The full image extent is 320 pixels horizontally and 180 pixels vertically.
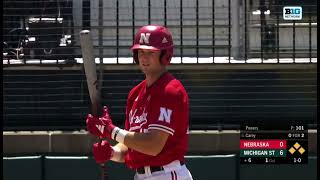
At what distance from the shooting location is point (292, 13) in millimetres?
6703

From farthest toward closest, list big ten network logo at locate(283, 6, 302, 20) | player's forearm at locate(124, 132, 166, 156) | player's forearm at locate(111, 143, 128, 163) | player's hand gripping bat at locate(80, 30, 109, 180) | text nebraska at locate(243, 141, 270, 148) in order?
big ten network logo at locate(283, 6, 302, 20)
text nebraska at locate(243, 141, 270, 148)
player's forearm at locate(111, 143, 128, 163)
player's hand gripping bat at locate(80, 30, 109, 180)
player's forearm at locate(124, 132, 166, 156)

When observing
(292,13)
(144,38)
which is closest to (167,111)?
(144,38)

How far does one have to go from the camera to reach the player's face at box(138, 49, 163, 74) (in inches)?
140

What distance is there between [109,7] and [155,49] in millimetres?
3225

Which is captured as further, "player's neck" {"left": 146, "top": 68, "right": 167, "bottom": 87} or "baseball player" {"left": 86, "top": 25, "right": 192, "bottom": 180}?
"player's neck" {"left": 146, "top": 68, "right": 167, "bottom": 87}

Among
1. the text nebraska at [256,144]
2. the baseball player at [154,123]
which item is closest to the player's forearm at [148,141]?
the baseball player at [154,123]

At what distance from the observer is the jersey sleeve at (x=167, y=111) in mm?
3451

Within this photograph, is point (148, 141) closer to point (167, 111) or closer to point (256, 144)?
point (167, 111)

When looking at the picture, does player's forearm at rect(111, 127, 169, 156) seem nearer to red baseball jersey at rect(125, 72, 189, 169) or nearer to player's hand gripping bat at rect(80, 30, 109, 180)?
red baseball jersey at rect(125, 72, 189, 169)

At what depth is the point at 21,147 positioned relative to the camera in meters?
6.50

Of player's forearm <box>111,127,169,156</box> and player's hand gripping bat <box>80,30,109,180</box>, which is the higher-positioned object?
player's hand gripping bat <box>80,30,109,180</box>

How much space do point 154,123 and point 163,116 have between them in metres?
0.06

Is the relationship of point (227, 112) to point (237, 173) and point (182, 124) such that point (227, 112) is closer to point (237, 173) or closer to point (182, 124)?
point (237, 173)
